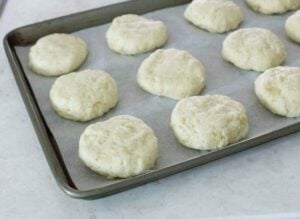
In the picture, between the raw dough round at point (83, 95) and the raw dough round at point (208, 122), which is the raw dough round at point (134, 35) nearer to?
the raw dough round at point (83, 95)

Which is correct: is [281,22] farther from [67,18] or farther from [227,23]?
[67,18]

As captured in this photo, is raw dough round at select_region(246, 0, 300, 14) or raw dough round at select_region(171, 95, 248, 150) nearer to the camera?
raw dough round at select_region(171, 95, 248, 150)

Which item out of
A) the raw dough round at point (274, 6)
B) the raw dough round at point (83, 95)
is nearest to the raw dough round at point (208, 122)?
the raw dough round at point (83, 95)

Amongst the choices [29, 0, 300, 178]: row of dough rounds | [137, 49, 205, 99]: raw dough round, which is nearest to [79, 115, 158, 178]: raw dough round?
[29, 0, 300, 178]: row of dough rounds

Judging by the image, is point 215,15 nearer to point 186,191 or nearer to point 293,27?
point 293,27

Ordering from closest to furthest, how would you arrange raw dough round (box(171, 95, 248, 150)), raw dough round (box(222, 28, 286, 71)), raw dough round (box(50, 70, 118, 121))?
raw dough round (box(171, 95, 248, 150))
raw dough round (box(50, 70, 118, 121))
raw dough round (box(222, 28, 286, 71))

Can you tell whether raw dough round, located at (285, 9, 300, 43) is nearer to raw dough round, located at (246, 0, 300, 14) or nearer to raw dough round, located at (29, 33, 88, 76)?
raw dough round, located at (246, 0, 300, 14)

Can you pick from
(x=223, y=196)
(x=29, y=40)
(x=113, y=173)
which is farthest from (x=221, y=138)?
(x=29, y=40)
